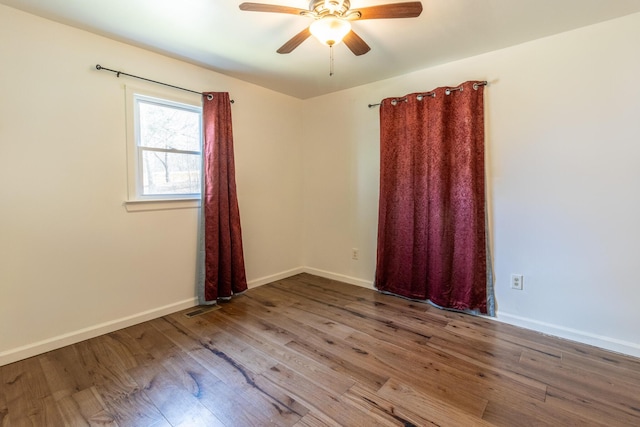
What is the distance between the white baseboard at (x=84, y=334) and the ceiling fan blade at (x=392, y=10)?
2.80 meters

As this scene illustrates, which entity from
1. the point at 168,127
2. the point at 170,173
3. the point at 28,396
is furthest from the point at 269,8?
the point at 28,396

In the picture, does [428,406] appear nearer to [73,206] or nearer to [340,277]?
[340,277]

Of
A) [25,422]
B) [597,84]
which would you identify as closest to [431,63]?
[597,84]

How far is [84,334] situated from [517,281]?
3.50 m

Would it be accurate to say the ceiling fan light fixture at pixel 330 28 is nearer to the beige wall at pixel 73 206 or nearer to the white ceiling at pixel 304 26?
the white ceiling at pixel 304 26

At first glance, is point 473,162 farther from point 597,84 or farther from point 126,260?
point 126,260

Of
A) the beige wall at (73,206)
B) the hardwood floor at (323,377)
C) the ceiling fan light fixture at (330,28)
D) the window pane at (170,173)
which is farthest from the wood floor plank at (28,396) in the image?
the ceiling fan light fixture at (330,28)

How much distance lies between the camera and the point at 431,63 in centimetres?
280

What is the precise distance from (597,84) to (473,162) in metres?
0.94

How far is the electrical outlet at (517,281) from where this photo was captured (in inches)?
98.0

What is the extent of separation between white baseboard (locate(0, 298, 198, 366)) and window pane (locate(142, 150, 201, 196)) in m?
1.07

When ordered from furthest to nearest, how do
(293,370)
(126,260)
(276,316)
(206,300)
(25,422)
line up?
(206,300)
(276,316)
(126,260)
(293,370)
(25,422)

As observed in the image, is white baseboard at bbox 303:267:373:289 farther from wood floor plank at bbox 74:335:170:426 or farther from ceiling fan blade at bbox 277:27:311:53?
ceiling fan blade at bbox 277:27:311:53

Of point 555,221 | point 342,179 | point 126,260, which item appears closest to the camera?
point 555,221
